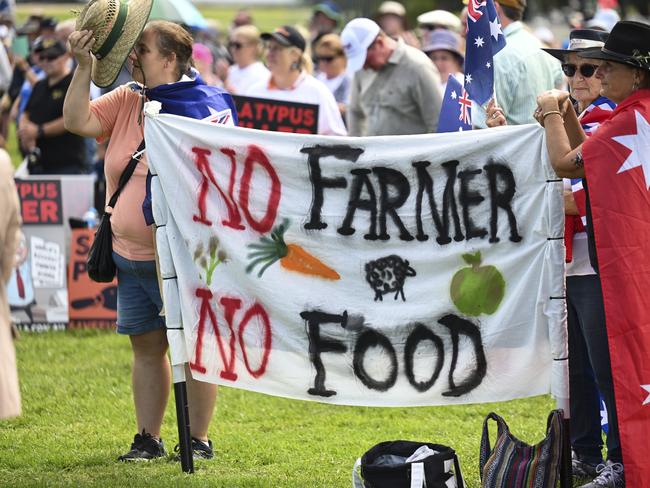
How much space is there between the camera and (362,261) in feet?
17.6

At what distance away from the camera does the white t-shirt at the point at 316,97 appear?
32.2 ft

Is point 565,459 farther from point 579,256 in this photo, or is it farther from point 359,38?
point 359,38

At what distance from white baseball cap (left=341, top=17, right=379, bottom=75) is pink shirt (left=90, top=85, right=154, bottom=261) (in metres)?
3.64

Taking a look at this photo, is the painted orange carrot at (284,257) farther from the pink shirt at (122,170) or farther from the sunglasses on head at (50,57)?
the sunglasses on head at (50,57)

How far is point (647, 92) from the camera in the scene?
488cm

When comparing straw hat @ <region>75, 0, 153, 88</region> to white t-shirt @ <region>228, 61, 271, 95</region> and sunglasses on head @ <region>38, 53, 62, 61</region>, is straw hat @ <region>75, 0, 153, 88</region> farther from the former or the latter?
white t-shirt @ <region>228, 61, 271, 95</region>

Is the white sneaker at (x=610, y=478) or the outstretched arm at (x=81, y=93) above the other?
the outstretched arm at (x=81, y=93)

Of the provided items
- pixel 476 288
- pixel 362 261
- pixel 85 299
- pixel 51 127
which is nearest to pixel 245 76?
pixel 51 127

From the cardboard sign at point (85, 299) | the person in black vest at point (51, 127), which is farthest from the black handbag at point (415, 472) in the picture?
the person in black vest at point (51, 127)

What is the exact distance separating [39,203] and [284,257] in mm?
5418

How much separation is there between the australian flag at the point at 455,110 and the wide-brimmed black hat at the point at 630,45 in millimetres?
1409

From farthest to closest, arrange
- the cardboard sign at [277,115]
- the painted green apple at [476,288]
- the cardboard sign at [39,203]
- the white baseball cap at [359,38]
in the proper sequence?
the cardboard sign at [39,203]
the cardboard sign at [277,115]
the white baseball cap at [359,38]
the painted green apple at [476,288]

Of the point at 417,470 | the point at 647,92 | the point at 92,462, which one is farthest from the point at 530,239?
the point at 92,462

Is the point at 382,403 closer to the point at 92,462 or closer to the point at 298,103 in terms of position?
the point at 92,462
